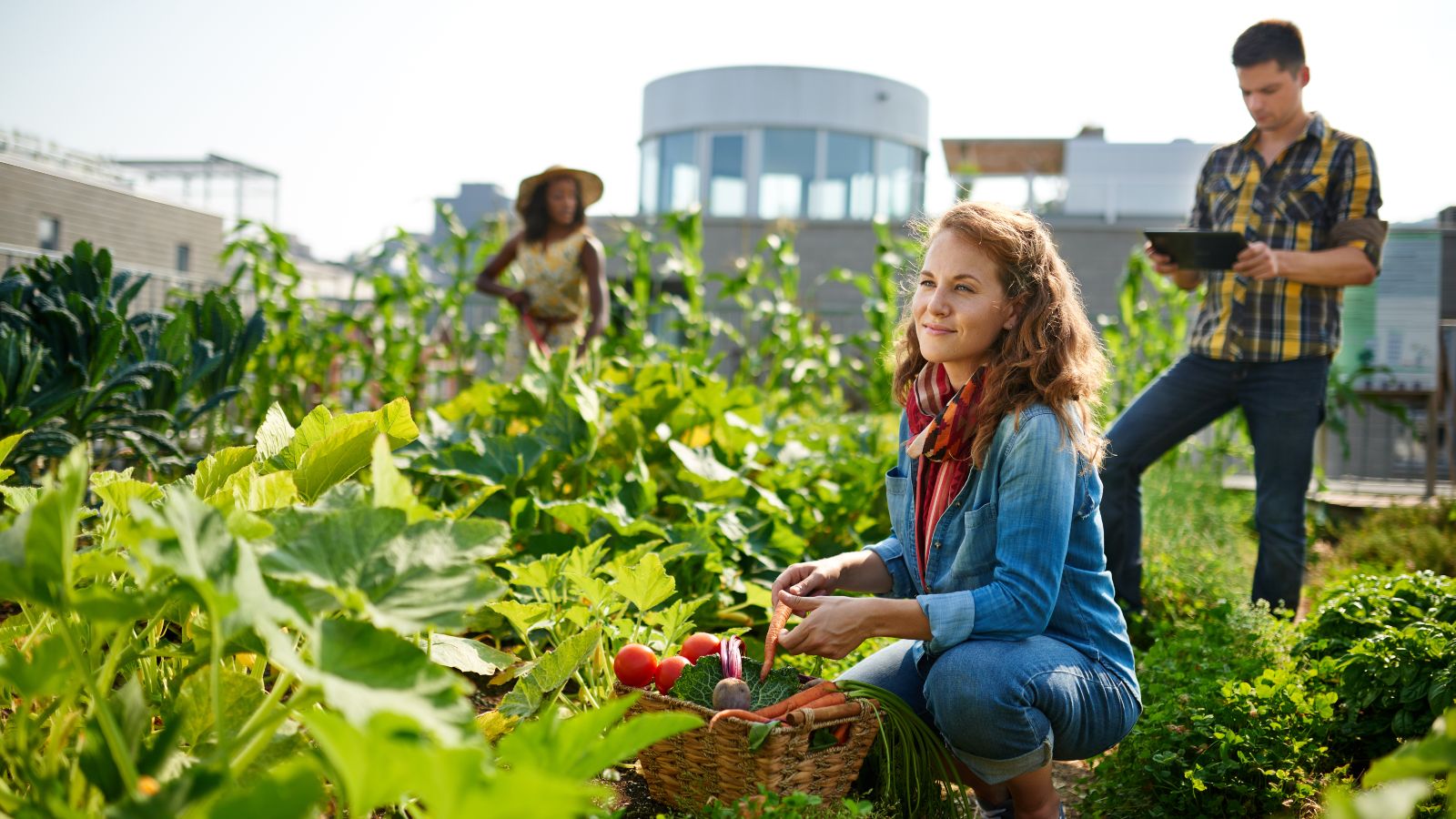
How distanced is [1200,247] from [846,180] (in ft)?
53.4

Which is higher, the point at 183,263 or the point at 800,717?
the point at 183,263

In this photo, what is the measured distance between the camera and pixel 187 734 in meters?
1.23

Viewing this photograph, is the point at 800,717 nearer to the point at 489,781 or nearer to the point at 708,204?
the point at 489,781

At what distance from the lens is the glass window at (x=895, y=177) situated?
18917mm

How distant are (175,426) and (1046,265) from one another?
84.8 inches

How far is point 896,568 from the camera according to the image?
215 cm

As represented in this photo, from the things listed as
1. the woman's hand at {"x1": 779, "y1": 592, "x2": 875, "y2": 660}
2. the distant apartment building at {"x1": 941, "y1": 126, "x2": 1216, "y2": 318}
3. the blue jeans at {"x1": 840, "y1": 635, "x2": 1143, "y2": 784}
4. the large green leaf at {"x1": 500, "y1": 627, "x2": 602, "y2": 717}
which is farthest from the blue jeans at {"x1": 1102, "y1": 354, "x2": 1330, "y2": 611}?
the distant apartment building at {"x1": 941, "y1": 126, "x2": 1216, "y2": 318}

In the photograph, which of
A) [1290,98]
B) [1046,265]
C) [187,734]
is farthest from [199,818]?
[1290,98]

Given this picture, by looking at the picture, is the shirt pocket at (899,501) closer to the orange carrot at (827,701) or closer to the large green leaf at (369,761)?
the orange carrot at (827,701)

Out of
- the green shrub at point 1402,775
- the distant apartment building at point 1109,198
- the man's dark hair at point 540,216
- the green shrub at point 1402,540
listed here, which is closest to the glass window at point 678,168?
the distant apartment building at point 1109,198

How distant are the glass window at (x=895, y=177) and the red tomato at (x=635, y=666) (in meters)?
17.2

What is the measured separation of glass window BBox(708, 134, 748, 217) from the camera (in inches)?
736

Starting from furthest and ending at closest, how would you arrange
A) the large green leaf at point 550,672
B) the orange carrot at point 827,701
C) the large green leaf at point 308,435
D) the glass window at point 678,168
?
the glass window at point 678,168
the orange carrot at point 827,701
the large green leaf at point 550,672
the large green leaf at point 308,435

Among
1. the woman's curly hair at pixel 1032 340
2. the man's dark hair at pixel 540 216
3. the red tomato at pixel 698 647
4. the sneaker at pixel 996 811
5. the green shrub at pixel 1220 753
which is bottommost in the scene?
the sneaker at pixel 996 811
